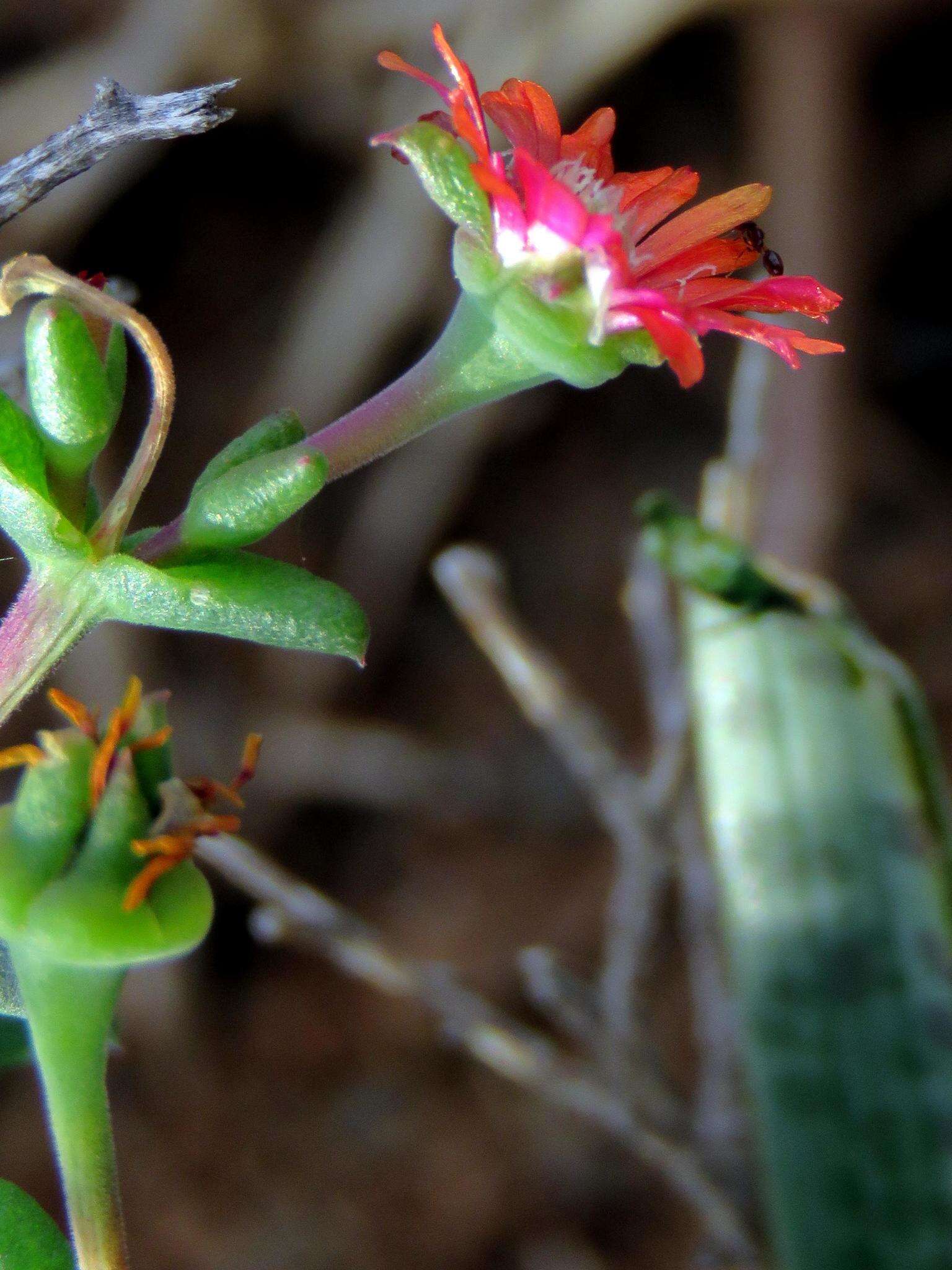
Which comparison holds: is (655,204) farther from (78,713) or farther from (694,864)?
(694,864)

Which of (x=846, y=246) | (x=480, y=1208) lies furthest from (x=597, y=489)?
(x=480, y=1208)

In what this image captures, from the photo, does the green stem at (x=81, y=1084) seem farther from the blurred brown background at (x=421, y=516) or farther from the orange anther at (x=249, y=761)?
the blurred brown background at (x=421, y=516)

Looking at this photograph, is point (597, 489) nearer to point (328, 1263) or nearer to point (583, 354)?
point (328, 1263)

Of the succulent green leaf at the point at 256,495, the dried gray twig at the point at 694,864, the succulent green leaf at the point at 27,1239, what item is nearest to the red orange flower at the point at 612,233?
the succulent green leaf at the point at 256,495

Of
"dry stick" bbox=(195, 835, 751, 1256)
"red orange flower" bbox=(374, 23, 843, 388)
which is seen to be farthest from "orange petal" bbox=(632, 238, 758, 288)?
"dry stick" bbox=(195, 835, 751, 1256)

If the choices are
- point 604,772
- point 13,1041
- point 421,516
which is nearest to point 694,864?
point 604,772

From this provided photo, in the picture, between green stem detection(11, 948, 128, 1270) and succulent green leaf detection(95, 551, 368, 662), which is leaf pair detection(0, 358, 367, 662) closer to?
succulent green leaf detection(95, 551, 368, 662)

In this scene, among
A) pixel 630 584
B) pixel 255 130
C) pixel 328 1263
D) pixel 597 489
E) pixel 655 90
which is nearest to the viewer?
pixel 630 584
